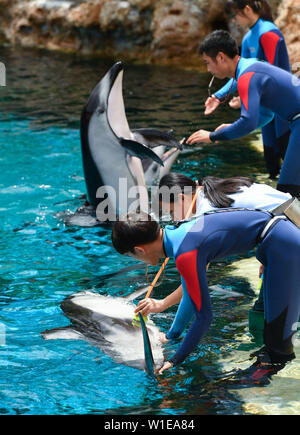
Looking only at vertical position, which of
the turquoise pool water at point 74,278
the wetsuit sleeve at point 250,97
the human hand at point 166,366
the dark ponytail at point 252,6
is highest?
the dark ponytail at point 252,6

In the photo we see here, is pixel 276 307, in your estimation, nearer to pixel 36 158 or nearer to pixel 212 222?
pixel 212 222

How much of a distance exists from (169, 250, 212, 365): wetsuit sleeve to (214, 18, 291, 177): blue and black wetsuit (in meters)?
2.76

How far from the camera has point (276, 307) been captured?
276 centimetres

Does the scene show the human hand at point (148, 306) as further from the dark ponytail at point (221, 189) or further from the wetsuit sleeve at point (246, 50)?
the wetsuit sleeve at point (246, 50)

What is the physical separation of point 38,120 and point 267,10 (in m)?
4.11

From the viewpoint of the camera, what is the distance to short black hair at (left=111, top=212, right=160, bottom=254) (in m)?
2.52

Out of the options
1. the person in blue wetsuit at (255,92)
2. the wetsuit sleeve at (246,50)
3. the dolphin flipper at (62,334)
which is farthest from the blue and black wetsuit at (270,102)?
the dolphin flipper at (62,334)

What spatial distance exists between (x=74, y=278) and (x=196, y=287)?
1.93 metres

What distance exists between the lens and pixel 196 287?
8.27 ft

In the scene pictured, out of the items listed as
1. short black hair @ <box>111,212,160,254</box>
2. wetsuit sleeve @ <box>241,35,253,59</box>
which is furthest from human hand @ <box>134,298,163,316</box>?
wetsuit sleeve @ <box>241,35,253,59</box>

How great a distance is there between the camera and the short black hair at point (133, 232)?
2.52 metres

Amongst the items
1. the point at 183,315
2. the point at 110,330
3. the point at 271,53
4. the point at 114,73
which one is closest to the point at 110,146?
the point at 114,73

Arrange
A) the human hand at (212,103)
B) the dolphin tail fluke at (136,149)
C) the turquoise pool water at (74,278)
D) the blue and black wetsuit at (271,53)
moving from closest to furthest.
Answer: the turquoise pool water at (74,278) < the human hand at (212,103) < the dolphin tail fluke at (136,149) < the blue and black wetsuit at (271,53)

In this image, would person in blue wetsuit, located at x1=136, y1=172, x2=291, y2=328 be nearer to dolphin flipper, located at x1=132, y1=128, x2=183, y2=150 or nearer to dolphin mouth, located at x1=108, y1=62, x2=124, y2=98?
dolphin flipper, located at x1=132, y1=128, x2=183, y2=150
